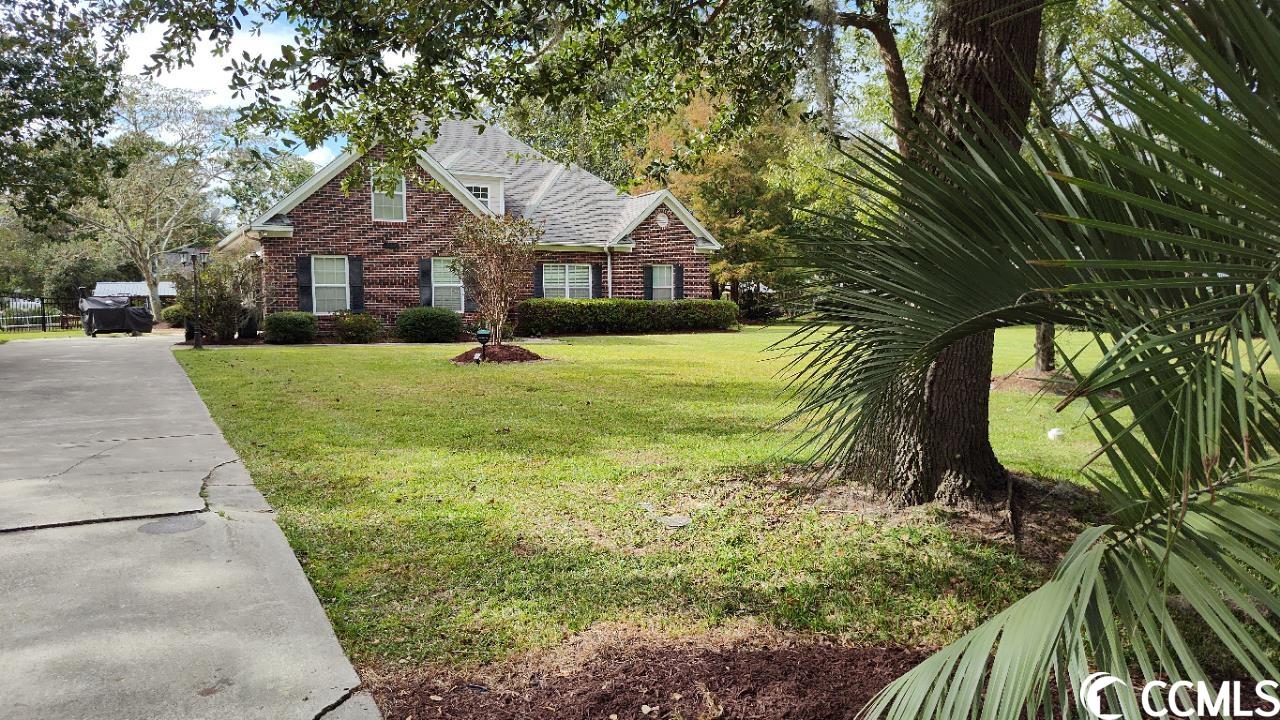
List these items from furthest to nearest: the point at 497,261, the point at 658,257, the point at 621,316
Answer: the point at 658,257, the point at 621,316, the point at 497,261

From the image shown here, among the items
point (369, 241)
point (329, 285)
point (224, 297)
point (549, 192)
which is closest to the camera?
point (224, 297)

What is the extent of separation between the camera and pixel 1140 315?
139 centimetres

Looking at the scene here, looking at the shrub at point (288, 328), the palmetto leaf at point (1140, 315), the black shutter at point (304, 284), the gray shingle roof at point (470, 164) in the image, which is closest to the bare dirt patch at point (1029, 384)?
the palmetto leaf at point (1140, 315)

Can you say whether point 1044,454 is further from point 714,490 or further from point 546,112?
point 546,112

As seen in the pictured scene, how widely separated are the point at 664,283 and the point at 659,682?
844 inches

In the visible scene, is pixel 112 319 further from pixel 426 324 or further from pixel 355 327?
pixel 426 324

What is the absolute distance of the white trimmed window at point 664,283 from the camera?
23.4 m

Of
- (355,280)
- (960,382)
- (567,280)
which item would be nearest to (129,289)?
(355,280)

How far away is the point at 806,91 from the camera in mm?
5379

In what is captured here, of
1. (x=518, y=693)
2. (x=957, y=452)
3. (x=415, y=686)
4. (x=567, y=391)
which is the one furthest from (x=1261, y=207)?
(x=567, y=391)

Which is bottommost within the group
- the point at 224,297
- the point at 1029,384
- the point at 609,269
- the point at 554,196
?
the point at 1029,384

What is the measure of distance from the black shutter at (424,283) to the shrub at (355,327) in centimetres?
151

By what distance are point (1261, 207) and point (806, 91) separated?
463 centimetres

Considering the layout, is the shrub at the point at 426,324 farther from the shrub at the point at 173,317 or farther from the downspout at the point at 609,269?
the shrub at the point at 173,317
